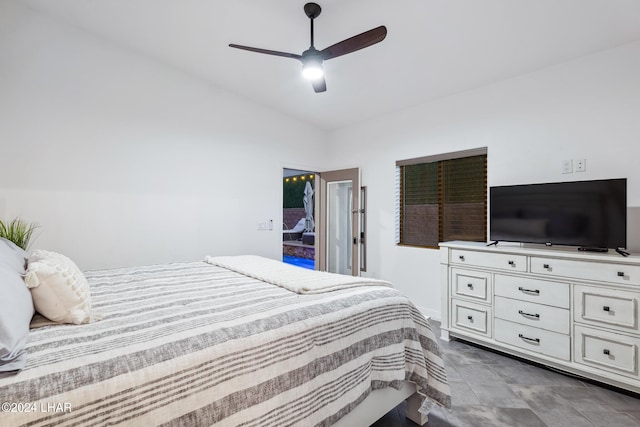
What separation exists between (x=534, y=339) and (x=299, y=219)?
8139 millimetres

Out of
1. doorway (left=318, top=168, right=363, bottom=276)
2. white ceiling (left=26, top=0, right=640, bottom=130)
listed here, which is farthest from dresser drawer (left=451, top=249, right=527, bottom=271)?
white ceiling (left=26, top=0, right=640, bottom=130)

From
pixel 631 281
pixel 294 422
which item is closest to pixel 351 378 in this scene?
pixel 294 422

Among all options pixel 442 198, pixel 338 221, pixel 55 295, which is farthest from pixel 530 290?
pixel 55 295

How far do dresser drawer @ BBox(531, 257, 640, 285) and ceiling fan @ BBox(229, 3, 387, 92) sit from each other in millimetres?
2161

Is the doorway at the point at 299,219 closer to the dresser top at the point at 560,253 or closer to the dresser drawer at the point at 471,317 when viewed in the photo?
the dresser drawer at the point at 471,317

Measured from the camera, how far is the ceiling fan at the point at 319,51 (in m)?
1.97

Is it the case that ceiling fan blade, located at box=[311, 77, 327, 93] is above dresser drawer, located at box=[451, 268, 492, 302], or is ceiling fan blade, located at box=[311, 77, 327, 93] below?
above

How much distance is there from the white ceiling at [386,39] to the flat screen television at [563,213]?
1.17 m

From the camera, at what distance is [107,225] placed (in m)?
2.82

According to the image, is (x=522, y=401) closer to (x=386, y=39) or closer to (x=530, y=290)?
(x=530, y=290)

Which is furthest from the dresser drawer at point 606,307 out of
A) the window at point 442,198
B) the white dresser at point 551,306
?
the window at point 442,198

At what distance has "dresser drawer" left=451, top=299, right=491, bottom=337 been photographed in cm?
268

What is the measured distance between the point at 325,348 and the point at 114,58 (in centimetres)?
334

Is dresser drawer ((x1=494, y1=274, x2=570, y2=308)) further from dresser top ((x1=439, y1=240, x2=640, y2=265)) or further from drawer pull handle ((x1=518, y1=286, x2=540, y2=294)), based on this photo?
dresser top ((x1=439, y1=240, x2=640, y2=265))
